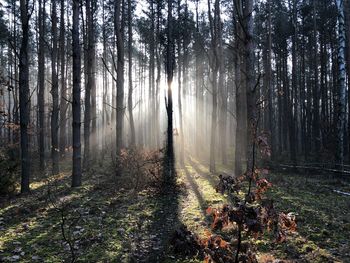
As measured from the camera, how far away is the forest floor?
536 cm

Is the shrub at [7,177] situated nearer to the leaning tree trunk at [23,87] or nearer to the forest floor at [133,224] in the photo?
the leaning tree trunk at [23,87]

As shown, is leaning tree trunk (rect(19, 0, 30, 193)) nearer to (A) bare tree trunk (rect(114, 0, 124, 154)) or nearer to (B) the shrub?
(B) the shrub

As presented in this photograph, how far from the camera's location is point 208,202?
949 cm

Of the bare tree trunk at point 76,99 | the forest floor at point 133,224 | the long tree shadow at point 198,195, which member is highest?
the bare tree trunk at point 76,99

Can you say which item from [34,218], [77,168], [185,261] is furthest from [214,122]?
[185,261]

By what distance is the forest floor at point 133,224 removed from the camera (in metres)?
5.36

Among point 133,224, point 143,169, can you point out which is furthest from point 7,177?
point 133,224

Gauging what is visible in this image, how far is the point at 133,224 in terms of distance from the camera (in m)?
7.38

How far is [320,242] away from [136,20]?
28.9 m

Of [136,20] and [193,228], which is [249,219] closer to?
[193,228]

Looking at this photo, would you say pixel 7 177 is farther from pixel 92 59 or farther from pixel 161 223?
pixel 92 59

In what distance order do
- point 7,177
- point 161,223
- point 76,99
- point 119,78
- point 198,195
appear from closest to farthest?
point 161,223, point 7,177, point 198,195, point 76,99, point 119,78

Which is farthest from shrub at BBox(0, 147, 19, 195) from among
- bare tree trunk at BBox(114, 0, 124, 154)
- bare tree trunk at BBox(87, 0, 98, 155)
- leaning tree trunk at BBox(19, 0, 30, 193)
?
bare tree trunk at BBox(87, 0, 98, 155)

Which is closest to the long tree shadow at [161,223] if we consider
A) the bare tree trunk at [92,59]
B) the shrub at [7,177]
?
the shrub at [7,177]
